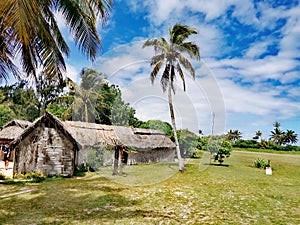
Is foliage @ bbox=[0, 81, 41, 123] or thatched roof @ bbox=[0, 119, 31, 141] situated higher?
foliage @ bbox=[0, 81, 41, 123]

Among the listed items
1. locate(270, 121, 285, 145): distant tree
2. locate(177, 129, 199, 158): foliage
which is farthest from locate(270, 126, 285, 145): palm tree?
locate(177, 129, 199, 158): foliage

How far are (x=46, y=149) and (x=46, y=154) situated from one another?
30cm

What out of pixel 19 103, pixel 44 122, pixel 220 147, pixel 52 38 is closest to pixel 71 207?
pixel 52 38

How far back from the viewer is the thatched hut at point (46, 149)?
15570 millimetres

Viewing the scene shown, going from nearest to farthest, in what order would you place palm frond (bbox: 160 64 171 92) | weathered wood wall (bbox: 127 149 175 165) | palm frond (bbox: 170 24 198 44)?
palm frond (bbox: 170 24 198 44) → palm frond (bbox: 160 64 171 92) → weathered wood wall (bbox: 127 149 175 165)

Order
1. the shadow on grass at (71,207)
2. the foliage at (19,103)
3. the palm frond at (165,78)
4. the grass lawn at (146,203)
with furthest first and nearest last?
the foliage at (19,103)
the palm frond at (165,78)
the grass lawn at (146,203)
the shadow on grass at (71,207)

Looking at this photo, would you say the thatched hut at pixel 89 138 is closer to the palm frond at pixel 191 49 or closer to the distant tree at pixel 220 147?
the palm frond at pixel 191 49

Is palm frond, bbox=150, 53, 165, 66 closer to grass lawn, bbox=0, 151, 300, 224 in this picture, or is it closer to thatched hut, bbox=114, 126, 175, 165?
thatched hut, bbox=114, 126, 175, 165

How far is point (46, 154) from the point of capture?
15.7 metres

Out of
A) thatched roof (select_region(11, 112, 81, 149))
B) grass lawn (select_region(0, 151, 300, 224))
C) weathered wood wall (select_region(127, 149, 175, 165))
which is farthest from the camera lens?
weathered wood wall (select_region(127, 149, 175, 165))

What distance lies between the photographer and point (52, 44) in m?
8.69

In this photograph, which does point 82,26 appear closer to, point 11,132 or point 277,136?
point 11,132

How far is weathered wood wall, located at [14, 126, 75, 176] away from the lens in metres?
15.6

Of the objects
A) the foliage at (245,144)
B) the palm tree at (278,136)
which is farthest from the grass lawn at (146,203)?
the palm tree at (278,136)
